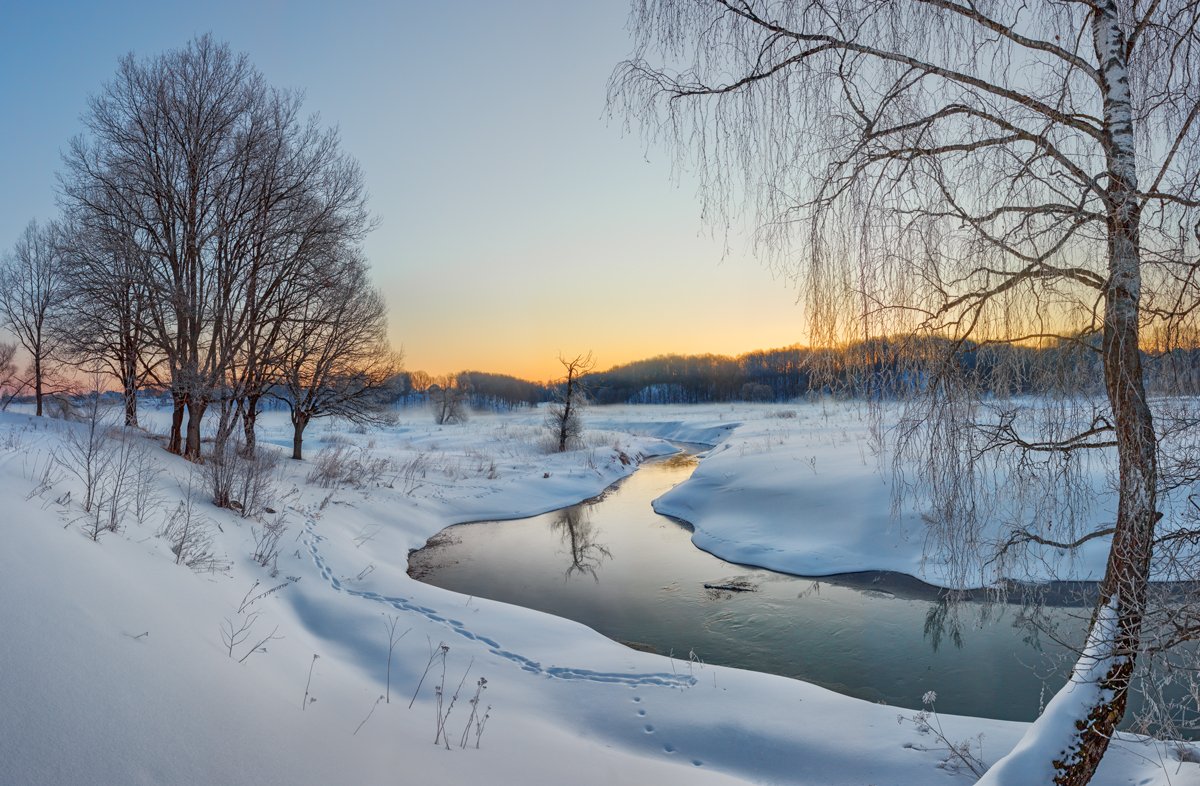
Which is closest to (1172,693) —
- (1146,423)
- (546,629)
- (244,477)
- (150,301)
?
(1146,423)

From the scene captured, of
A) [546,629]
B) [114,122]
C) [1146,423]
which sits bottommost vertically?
[546,629]

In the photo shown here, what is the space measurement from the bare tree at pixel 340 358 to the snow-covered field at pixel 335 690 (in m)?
7.81

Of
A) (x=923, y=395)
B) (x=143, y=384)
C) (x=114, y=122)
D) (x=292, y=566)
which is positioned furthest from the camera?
(x=143, y=384)

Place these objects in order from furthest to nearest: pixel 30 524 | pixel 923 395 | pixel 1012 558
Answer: pixel 30 524
pixel 1012 558
pixel 923 395

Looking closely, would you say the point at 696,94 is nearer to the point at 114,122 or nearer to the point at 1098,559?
the point at 1098,559

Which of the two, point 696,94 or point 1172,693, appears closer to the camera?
point 696,94

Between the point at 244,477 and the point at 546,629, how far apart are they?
683 cm

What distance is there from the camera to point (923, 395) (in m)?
3.20

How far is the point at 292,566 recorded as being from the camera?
8.54 m

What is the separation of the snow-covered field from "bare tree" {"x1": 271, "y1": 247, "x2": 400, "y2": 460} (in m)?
7.81

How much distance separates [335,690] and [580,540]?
9.87m

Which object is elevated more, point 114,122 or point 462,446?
point 114,122

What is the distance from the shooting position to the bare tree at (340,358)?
17.8 m

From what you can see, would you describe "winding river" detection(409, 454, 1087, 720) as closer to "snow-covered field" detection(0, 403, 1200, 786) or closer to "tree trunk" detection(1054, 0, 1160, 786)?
"snow-covered field" detection(0, 403, 1200, 786)
